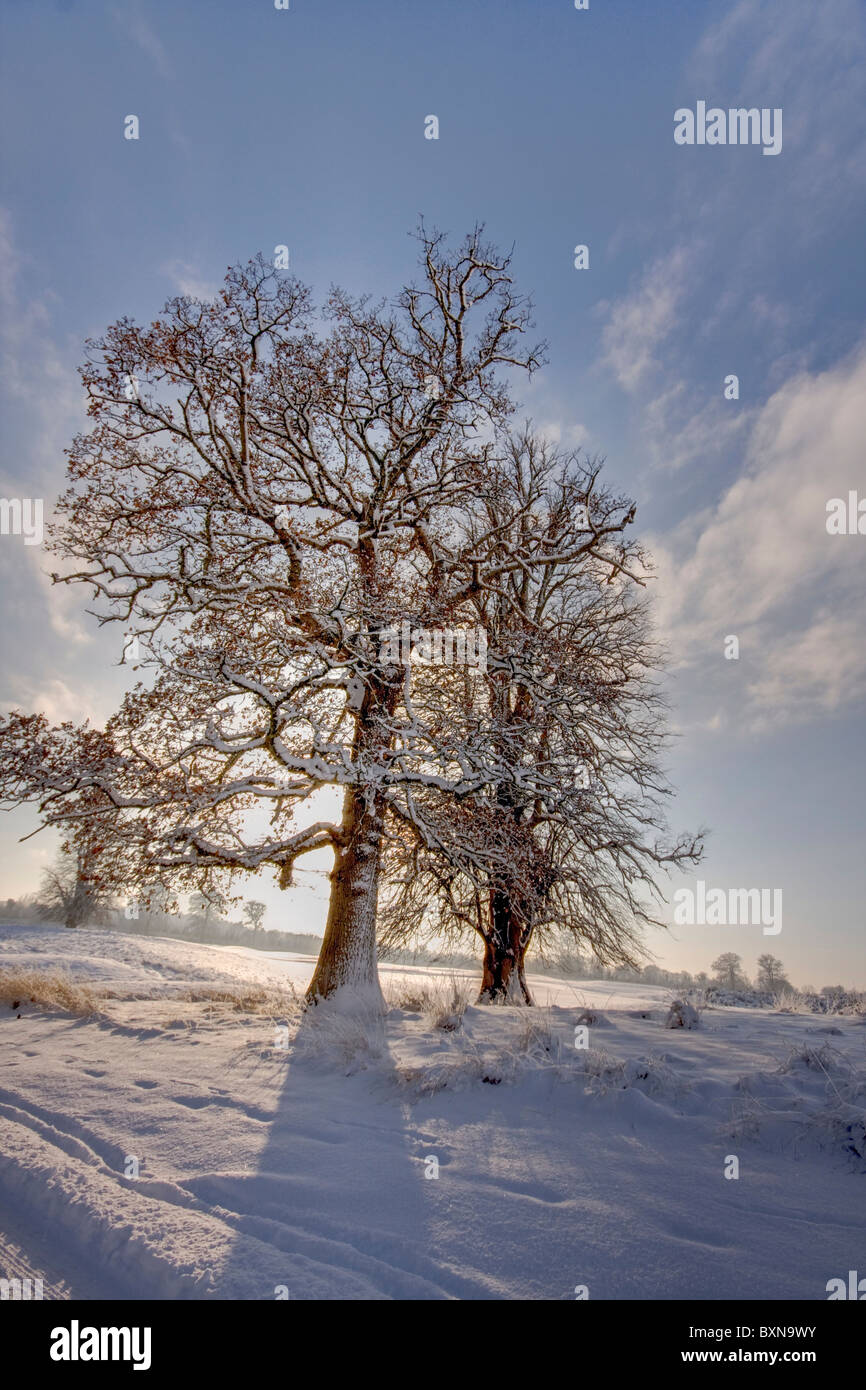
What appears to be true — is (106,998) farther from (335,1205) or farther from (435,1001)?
(335,1205)

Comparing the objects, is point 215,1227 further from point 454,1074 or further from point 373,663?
point 373,663

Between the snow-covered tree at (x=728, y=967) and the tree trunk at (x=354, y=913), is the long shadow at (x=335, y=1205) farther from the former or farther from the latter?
the snow-covered tree at (x=728, y=967)

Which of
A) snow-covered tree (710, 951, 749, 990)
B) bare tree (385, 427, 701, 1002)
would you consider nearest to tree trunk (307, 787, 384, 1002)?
bare tree (385, 427, 701, 1002)

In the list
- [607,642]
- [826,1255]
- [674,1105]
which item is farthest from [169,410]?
[826,1255]

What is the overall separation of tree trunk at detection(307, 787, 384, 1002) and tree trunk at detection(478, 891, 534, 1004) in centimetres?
367

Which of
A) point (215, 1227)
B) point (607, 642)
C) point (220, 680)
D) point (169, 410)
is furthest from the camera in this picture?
point (607, 642)

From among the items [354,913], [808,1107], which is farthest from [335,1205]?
[354,913]

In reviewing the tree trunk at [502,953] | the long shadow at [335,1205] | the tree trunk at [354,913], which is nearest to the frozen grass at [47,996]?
the tree trunk at [354,913]

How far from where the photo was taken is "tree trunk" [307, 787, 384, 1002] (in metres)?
8.98

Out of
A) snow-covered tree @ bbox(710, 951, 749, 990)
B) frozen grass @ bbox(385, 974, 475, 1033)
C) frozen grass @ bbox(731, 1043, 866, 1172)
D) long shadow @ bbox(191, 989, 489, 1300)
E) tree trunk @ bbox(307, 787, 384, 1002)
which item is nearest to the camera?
long shadow @ bbox(191, 989, 489, 1300)

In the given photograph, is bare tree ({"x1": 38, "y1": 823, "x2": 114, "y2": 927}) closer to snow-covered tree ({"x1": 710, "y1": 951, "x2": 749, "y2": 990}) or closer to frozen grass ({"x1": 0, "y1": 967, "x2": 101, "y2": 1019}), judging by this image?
frozen grass ({"x1": 0, "y1": 967, "x2": 101, "y2": 1019})
